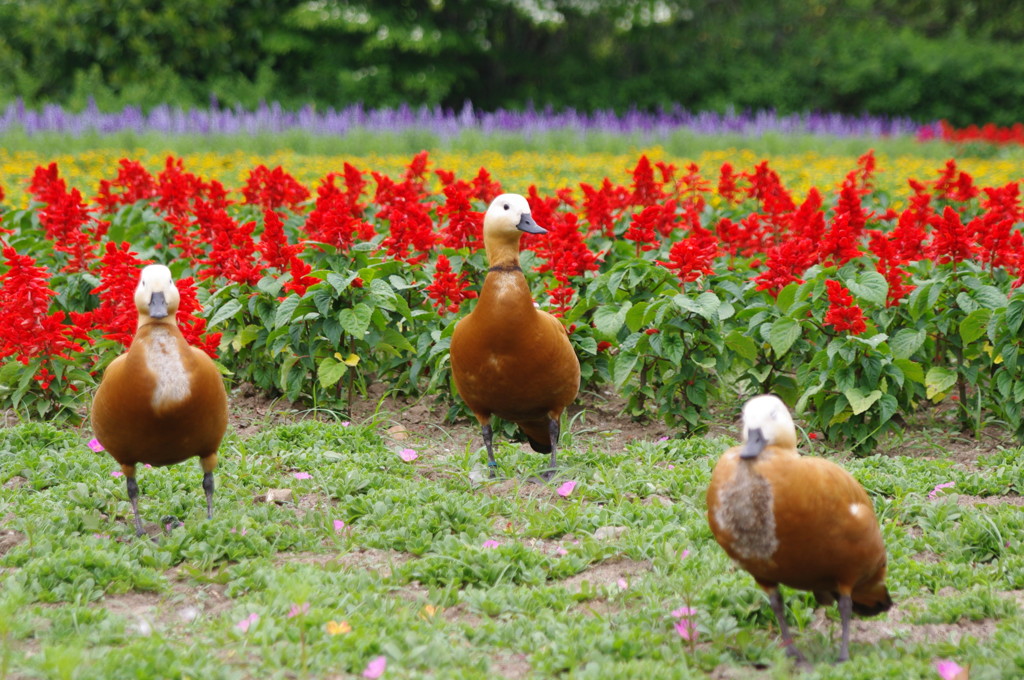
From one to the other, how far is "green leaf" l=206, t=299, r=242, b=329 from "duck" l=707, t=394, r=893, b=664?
9.69 ft

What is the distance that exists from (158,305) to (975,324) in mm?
3373

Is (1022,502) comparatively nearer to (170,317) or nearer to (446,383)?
(446,383)

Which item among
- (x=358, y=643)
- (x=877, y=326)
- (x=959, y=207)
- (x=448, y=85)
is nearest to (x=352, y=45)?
(x=448, y=85)

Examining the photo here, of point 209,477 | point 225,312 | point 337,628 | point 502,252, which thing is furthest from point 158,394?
point 225,312

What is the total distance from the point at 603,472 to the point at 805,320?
3.89 feet

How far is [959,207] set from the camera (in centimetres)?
724

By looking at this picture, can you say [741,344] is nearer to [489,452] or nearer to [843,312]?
[843,312]

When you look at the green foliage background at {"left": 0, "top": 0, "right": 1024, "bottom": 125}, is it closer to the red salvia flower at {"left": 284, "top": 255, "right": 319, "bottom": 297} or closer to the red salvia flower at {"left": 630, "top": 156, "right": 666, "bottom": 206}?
the red salvia flower at {"left": 630, "top": 156, "right": 666, "bottom": 206}

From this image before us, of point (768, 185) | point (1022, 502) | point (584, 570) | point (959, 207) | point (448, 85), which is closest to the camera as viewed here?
point (584, 570)

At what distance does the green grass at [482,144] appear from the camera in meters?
13.2

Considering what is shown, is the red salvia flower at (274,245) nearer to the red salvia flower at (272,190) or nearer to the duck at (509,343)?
the red salvia flower at (272,190)

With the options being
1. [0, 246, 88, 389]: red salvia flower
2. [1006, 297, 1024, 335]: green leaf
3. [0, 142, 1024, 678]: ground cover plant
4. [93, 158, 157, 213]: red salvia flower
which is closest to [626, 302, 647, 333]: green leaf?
[0, 142, 1024, 678]: ground cover plant

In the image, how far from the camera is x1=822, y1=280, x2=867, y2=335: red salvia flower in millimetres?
4539

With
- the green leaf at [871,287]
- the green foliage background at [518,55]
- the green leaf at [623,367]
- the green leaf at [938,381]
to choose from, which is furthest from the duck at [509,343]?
the green foliage background at [518,55]
